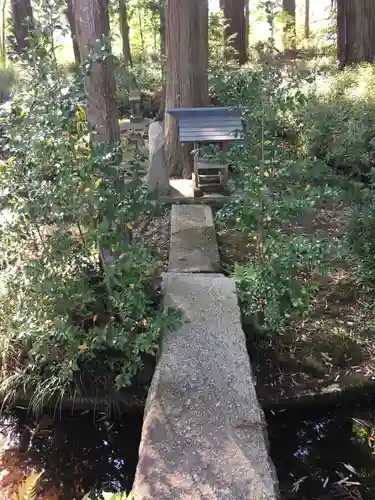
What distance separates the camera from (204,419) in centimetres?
308

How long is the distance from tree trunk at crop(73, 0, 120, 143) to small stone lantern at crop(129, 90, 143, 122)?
6404 millimetres

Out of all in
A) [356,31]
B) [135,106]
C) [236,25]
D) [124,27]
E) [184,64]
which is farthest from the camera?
[124,27]

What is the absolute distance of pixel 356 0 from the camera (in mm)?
11562

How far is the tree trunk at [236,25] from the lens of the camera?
47.9 ft

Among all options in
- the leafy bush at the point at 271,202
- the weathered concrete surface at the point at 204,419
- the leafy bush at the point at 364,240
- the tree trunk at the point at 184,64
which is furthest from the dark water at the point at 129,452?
the tree trunk at the point at 184,64

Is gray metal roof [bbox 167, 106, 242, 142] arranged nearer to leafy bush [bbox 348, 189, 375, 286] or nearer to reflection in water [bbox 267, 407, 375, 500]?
leafy bush [bbox 348, 189, 375, 286]

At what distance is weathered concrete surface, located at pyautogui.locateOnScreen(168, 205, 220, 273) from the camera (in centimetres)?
505

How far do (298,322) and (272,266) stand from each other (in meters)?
1.09

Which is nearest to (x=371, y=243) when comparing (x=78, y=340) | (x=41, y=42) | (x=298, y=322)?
(x=298, y=322)

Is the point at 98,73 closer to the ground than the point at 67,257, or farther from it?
farther from it

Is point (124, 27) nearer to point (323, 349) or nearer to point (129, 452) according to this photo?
point (323, 349)

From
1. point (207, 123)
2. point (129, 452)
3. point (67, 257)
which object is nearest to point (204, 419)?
point (129, 452)

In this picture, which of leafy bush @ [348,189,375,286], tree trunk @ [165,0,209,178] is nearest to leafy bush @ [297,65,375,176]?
tree trunk @ [165,0,209,178]

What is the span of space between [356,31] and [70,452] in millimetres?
11370
